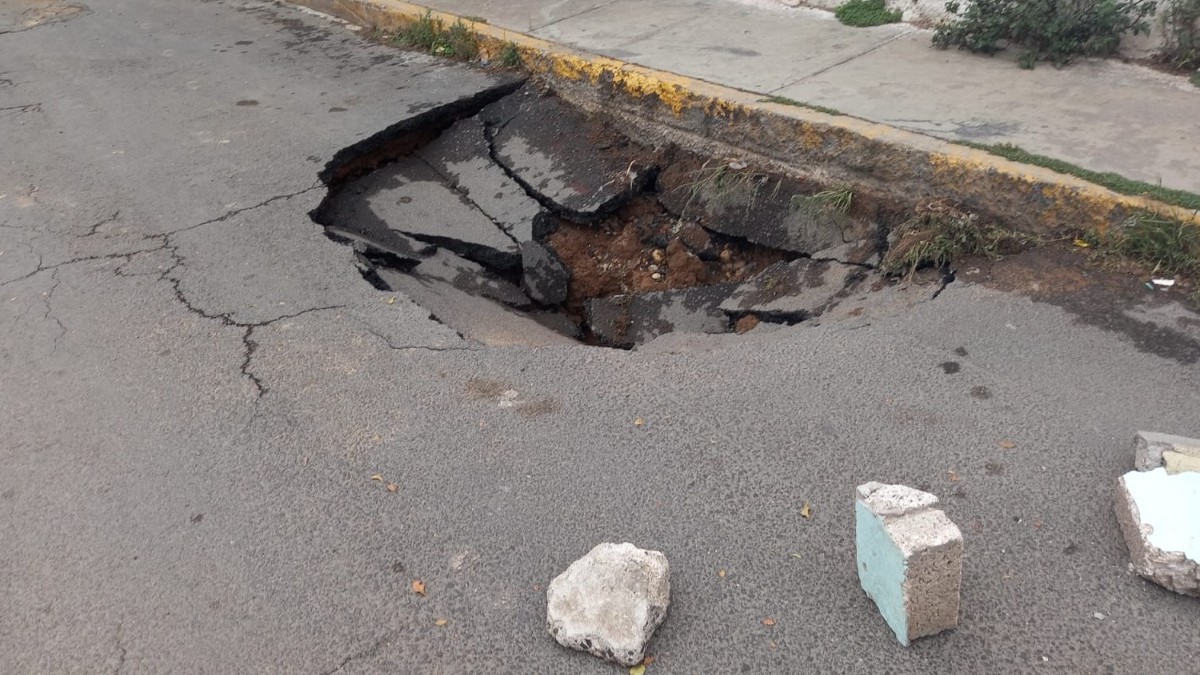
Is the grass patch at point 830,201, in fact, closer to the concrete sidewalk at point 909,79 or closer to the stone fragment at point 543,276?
the concrete sidewalk at point 909,79

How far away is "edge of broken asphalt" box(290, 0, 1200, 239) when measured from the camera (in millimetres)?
3832

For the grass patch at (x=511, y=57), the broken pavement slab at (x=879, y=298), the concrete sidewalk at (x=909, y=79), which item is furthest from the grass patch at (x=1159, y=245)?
the grass patch at (x=511, y=57)

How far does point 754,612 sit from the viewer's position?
96.1 inches

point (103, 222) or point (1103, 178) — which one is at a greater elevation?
point (1103, 178)

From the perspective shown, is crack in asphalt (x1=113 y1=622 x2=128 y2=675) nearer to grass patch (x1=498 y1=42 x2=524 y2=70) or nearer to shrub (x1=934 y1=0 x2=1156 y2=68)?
grass patch (x1=498 y1=42 x2=524 y2=70)

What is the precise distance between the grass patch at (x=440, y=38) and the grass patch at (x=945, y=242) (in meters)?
3.82

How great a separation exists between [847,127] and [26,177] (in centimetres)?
464

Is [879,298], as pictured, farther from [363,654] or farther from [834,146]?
[363,654]

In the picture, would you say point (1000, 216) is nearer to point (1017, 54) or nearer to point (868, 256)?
point (868, 256)

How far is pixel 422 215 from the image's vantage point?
521 centimetres

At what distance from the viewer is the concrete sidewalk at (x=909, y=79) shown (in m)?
4.20

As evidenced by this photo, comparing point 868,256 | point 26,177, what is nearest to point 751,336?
point 868,256

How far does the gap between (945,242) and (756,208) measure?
1.06 meters

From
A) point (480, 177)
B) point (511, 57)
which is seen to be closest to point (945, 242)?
point (480, 177)
